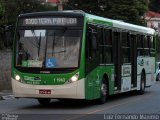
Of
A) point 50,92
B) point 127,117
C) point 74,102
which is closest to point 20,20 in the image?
point 50,92

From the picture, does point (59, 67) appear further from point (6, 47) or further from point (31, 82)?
point (6, 47)

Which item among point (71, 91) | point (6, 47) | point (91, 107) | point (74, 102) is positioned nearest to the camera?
point (71, 91)

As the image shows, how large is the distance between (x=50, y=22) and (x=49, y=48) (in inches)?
37.1

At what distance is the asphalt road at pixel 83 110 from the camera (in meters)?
15.2

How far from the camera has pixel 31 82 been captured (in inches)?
698

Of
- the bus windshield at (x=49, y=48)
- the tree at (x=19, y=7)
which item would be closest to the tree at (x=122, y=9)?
the tree at (x=19, y=7)

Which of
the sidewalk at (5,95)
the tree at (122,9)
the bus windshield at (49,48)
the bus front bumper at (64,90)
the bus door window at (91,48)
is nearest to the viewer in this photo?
the bus front bumper at (64,90)

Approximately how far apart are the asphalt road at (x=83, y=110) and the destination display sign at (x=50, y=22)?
2.81 meters

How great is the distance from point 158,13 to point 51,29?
4101 inches

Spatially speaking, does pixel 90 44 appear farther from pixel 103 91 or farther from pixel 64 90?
pixel 103 91

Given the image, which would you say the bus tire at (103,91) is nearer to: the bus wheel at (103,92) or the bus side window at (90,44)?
the bus wheel at (103,92)

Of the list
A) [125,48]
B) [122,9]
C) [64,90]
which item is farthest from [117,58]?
[122,9]

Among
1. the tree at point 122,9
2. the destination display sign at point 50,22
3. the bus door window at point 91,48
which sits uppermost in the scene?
the destination display sign at point 50,22

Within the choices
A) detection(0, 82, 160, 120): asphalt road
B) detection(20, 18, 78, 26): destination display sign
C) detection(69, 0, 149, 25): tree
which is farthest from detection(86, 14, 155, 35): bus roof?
detection(69, 0, 149, 25): tree
